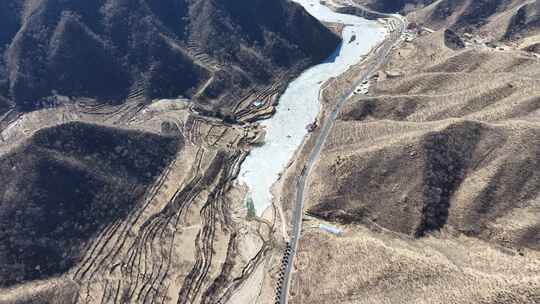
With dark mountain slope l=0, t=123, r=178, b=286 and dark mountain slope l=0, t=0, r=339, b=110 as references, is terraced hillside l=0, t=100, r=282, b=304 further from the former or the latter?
dark mountain slope l=0, t=0, r=339, b=110

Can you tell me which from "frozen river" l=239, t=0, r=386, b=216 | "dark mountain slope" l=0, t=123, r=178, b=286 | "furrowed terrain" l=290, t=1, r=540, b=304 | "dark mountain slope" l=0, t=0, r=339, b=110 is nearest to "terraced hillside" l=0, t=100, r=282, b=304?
"dark mountain slope" l=0, t=123, r=178, b=286

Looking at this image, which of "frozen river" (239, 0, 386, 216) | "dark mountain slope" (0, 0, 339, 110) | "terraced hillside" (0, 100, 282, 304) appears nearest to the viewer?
"terraced hillside" (0, 100, 282, 304)

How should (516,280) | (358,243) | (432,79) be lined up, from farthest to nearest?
(432,79), (358,243), (516,280)

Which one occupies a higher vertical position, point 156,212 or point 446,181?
point 446,181

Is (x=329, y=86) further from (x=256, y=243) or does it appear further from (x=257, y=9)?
(x=256, y=243)

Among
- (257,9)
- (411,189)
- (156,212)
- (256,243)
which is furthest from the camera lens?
(257,9)

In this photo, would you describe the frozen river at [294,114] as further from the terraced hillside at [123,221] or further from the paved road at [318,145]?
the paved road at [318,145]

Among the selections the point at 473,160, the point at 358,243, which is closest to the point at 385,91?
the point at 473,160
